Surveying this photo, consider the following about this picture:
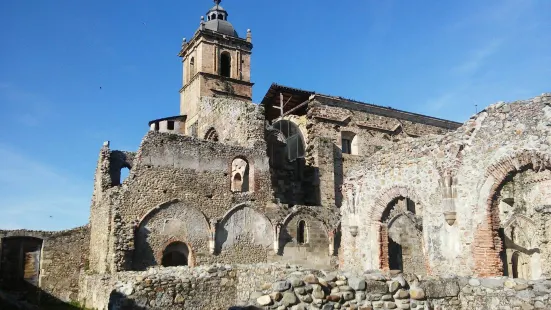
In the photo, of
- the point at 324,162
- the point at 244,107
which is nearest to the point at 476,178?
the point at 244,107

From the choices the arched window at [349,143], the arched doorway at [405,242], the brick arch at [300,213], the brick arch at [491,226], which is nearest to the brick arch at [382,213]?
the brick arch at [491,226]

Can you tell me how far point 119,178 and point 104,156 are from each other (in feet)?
8.28

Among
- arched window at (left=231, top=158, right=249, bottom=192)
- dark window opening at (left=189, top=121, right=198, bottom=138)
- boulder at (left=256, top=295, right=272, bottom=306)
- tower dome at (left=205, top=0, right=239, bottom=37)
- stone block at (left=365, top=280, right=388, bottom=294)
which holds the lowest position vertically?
boulder at (left=256, top=295, right=272, bottom=306)

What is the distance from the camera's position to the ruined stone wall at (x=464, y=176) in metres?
11.4

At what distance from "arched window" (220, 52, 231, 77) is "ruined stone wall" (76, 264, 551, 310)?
27773mm

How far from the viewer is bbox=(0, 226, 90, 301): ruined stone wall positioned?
20500 millimetres

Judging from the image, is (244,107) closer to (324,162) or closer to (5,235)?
(324,162)

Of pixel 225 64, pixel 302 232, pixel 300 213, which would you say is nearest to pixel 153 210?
pixel 300 213

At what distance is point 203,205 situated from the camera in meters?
19.7

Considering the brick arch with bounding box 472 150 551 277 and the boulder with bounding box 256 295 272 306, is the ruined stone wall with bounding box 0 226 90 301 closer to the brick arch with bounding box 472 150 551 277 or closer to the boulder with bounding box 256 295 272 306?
the brick arch with bounding box 472 150 551 277

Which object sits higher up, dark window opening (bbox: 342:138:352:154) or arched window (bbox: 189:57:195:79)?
arched window (bbox: 189:57:195:79)

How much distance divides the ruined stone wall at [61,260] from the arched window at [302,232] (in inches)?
333

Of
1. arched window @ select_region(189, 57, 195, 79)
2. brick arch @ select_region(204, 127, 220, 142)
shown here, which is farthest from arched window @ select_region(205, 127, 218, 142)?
arched window @ select_region(189, 57, 195, 79)

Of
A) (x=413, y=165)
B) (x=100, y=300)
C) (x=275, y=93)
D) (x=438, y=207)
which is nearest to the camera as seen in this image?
(x=438, y=207)
